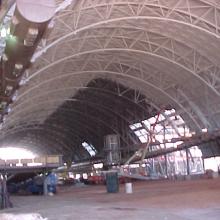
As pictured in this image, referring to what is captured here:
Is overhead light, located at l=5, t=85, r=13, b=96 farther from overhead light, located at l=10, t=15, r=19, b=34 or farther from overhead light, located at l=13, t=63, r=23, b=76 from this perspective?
overhead light, located at l=10, t=15, r=19, b=34

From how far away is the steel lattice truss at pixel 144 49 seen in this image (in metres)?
31.3

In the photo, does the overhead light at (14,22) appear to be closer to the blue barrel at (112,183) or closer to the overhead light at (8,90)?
the overhead light at (8,90)

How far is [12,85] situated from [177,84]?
3628 cm

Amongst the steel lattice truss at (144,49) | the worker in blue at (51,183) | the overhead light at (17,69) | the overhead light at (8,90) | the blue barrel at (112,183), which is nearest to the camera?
the overhead light at (17,69)

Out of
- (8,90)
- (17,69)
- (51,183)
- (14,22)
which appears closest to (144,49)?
(51,183)

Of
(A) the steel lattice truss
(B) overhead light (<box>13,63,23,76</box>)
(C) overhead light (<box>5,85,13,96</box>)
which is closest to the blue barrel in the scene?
(A) the steel lattice truss

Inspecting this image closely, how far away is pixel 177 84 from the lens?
47062 mm

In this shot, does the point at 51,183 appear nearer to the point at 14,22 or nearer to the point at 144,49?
the point at 144,49

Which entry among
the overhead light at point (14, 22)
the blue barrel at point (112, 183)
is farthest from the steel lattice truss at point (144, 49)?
the overhead light at point (14, 22)

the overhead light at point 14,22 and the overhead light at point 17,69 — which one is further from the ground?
the overhead light at point 14,22

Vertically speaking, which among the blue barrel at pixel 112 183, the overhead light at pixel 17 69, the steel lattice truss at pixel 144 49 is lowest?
the blue barrel at pixel 112 183

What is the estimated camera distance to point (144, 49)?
39812 mm

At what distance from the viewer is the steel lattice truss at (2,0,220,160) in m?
31.3

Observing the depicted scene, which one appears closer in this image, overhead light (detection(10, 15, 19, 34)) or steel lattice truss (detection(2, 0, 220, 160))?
overhead light (detection(10, 15, 19, 34))
